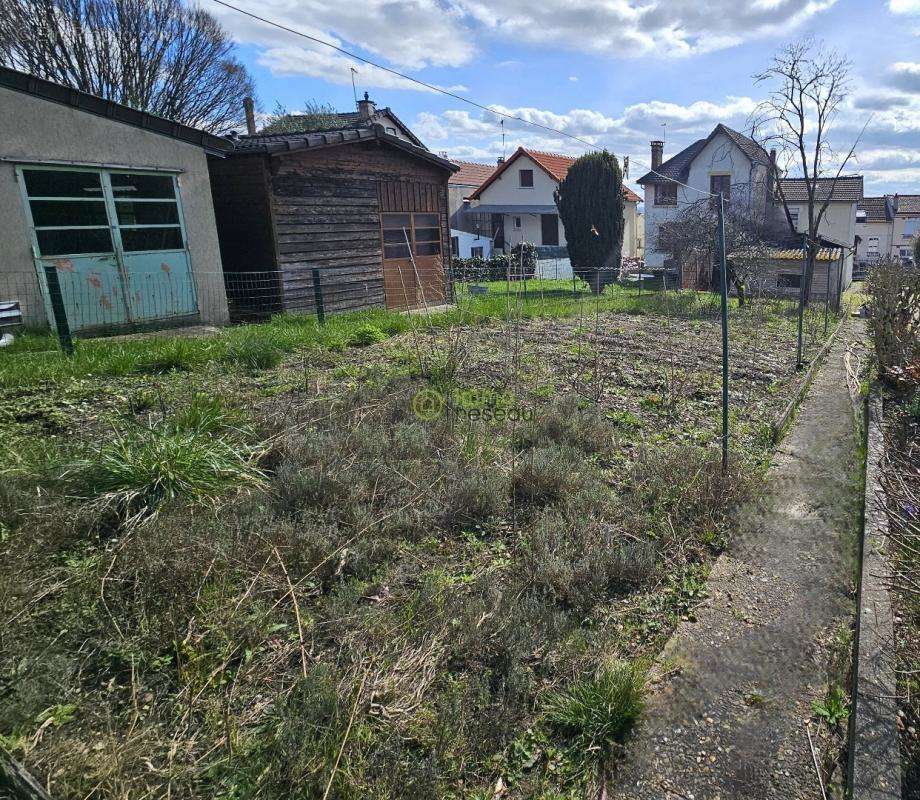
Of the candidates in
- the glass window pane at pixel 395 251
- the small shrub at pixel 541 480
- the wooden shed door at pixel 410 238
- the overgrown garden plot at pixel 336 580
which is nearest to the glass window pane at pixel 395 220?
the wooden shed door at pixel 410 238

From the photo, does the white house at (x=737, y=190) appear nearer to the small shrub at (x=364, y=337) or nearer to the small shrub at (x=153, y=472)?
the small shrub at (x=364, y=337)

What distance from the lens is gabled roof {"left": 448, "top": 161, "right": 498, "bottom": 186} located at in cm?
3944

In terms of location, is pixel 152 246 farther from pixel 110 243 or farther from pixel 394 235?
pixel 394 235

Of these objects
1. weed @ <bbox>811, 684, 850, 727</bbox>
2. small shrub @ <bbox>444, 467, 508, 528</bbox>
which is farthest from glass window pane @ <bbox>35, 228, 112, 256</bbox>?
weed @ <bbox>811, 684, 850, 727</bbox>

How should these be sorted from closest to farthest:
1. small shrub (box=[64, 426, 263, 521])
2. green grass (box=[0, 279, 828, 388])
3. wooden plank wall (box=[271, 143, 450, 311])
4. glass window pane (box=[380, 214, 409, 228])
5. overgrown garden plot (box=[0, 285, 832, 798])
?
overgrown garden plot (box=[0, 285, 832, 798]) → small shrub (box=[64, 426, 263, 521]) → green grass (box=[0, 279, 828, 388]) → wooden plank wall (box=[271, 143, 450, 311]) → glass window pane (box=[380, 214, 409, 228])

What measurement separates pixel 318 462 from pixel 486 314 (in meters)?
7.58

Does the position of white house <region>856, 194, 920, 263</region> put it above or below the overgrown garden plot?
above

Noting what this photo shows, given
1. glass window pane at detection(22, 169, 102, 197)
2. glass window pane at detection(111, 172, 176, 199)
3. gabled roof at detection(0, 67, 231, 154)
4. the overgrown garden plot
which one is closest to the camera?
the overgrown garden plot

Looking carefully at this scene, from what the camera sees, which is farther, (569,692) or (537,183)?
(537,183)

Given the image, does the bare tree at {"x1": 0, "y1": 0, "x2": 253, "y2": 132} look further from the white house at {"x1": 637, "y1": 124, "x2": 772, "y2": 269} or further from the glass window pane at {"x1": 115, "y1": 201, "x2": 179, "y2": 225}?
the white house at {"x1": 637, "y1": 124, "x2": 772, "y2": 269}

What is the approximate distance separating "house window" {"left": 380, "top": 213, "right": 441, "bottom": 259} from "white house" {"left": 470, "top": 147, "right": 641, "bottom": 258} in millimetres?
19913

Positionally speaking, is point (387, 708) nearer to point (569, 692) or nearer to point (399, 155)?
point (569, 692)

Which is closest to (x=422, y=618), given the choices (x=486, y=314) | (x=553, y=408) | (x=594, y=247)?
(x=553, y=408)

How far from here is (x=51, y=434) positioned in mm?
4398
